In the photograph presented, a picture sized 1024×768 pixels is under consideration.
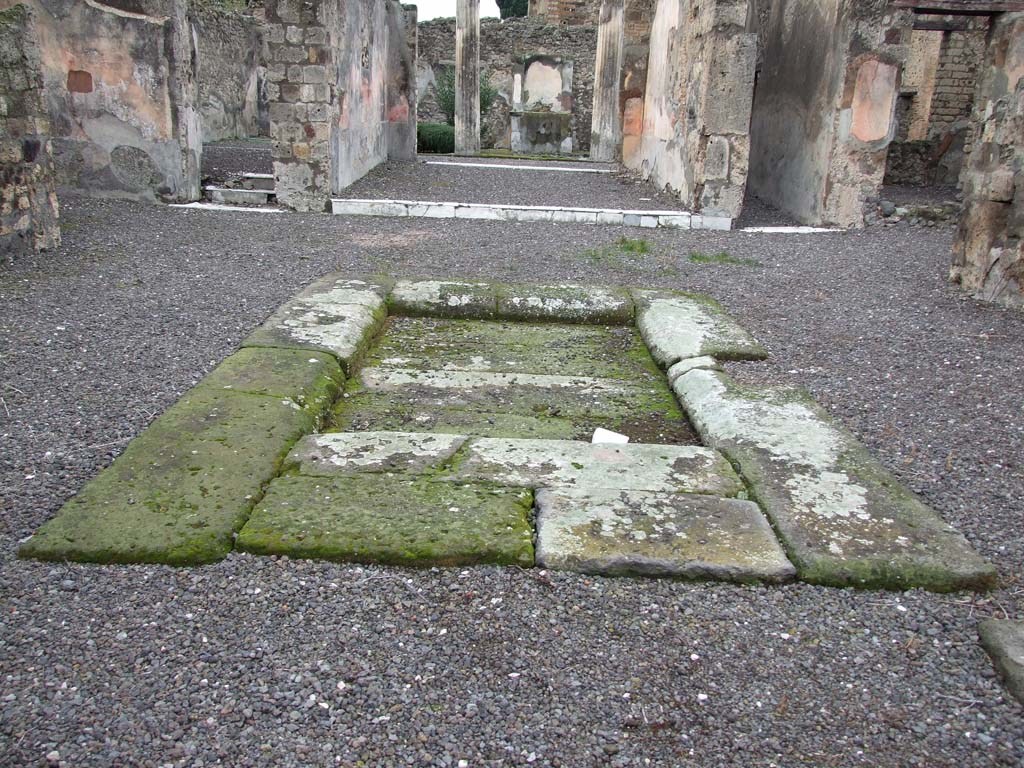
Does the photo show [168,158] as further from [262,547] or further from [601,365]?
[262,547]

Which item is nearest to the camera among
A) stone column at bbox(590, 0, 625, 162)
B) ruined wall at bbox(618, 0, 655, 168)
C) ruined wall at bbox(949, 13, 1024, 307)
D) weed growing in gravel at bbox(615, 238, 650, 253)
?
ruined wall at bbox(949, 13, 1024, 307)

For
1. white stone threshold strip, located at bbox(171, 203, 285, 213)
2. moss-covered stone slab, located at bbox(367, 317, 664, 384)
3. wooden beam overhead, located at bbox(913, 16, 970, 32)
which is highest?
wooden beam overhead, located at bbox(913, 16, 970, 32)

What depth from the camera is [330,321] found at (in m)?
4.29

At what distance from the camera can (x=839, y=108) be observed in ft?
28.2

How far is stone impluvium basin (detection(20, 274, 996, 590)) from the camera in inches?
86.5

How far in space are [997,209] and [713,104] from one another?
3.67 m

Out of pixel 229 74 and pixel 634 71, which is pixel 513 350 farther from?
pixel 229 74

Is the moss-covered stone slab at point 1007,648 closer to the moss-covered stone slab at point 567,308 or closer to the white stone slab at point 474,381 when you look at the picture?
the white stone slab at point 474,381

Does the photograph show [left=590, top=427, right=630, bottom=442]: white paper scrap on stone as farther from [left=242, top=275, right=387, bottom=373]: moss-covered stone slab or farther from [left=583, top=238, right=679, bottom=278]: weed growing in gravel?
[left=583, top=238, right=679, bottom=278]: weed growing in gravel

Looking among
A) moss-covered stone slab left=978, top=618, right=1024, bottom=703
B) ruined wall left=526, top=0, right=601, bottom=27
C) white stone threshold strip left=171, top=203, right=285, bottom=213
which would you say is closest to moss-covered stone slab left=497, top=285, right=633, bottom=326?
moss-covered stone slab left=978, top=618, right=1024, bottom=703

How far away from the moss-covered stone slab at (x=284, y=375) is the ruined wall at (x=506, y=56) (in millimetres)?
19500

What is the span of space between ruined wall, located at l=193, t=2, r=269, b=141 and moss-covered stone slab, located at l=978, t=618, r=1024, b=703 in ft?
51.7

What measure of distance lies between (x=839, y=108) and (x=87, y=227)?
7.63 meters

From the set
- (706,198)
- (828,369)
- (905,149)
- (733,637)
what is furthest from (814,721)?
(905,149)
